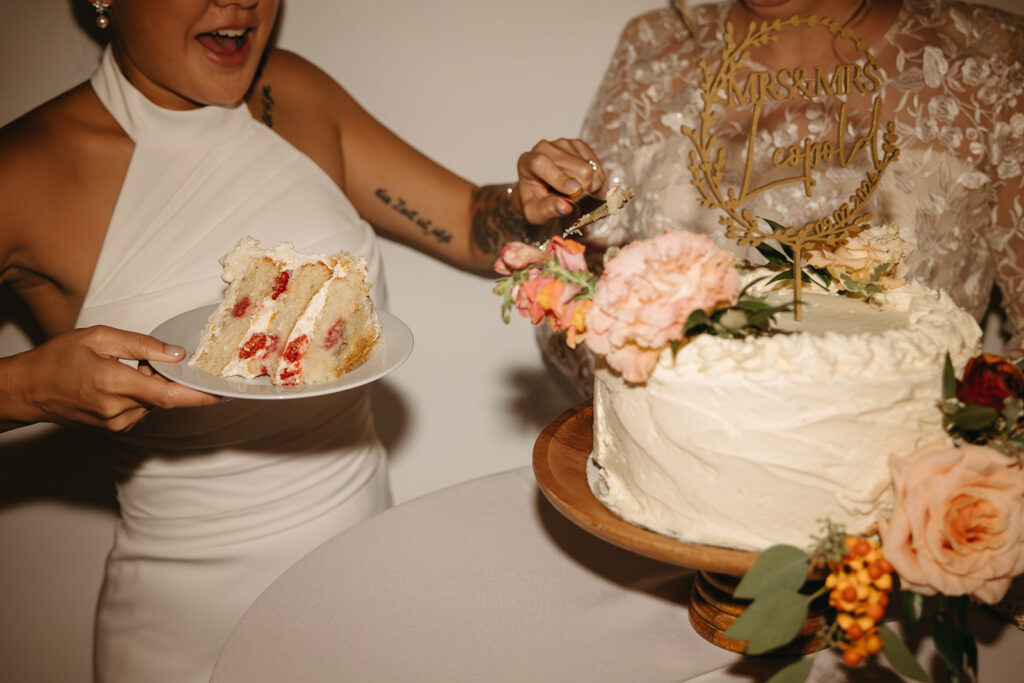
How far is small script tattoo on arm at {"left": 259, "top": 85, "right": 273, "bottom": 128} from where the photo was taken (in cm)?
234

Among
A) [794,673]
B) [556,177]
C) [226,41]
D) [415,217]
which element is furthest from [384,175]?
[794,673]

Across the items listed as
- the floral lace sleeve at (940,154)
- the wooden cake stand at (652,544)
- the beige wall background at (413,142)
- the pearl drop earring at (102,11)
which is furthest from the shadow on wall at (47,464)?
the floral lace sleeve at (940,154)

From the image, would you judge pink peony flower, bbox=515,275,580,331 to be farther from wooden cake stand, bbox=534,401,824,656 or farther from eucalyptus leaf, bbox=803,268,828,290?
eucalyptus leaf, bbox=803,268,828,290

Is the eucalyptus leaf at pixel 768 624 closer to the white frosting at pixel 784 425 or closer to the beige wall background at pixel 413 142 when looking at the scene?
the white frosting at pixel 784 425

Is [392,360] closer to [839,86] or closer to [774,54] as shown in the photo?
[839,86]

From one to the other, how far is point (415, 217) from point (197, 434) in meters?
0.94

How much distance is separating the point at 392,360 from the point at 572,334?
1.57 ft

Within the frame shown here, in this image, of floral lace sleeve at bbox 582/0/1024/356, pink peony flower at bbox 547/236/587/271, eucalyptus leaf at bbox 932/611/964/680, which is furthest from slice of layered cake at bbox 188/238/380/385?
eucalyptus leaf at bbox 932/611/964/680

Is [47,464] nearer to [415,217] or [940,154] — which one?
Result: [415,217]

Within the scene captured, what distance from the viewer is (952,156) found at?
7.05 ft

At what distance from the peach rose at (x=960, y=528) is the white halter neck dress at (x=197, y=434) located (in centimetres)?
156

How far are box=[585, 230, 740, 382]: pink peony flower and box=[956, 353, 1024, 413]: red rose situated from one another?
377 millimetres

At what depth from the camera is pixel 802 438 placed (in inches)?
46.4

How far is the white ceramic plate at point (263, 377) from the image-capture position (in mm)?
1479
